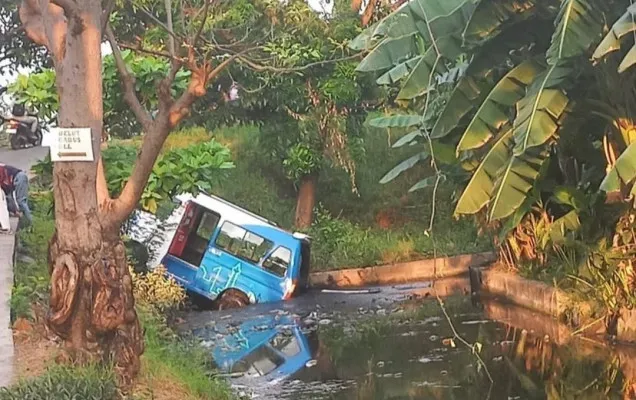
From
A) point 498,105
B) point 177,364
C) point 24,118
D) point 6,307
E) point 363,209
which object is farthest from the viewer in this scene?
point 363,209

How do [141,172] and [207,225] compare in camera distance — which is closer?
[141,172]

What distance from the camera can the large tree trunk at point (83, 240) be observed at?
7.07m

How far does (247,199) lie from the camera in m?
21.4

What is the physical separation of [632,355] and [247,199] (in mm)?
12080

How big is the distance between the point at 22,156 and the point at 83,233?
45.4 ft

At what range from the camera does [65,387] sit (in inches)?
250

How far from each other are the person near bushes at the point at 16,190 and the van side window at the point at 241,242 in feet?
9.97

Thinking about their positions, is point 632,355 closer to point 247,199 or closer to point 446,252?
point 446,252

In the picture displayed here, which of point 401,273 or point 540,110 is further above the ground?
point 540,110

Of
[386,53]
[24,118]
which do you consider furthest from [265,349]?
[24,118]

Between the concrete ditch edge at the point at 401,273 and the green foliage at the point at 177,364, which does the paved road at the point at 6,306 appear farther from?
the concrete ditch edge at the point at 401,273

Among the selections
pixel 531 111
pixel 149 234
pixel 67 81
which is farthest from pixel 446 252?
pixel 67 81

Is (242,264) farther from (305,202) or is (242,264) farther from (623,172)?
(623,172)

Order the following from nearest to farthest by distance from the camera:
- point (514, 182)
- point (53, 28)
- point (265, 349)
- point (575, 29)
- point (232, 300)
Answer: point (53, 28) → point (575, 29) → point (514, 182) → point (265, 349) → point (232, 300)
